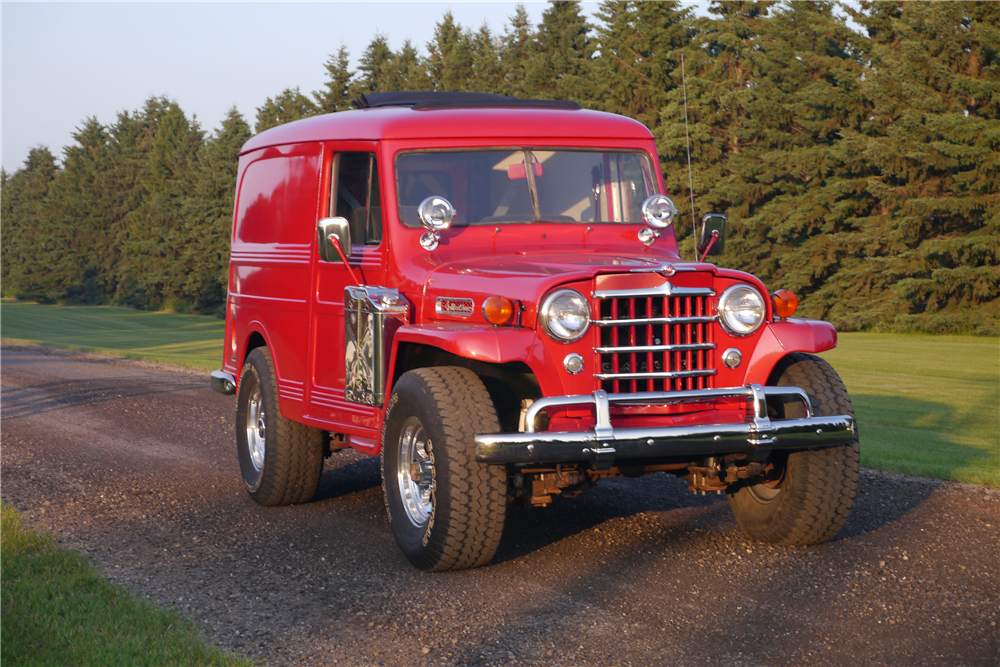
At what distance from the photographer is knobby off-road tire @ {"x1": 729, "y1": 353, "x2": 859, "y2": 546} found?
5695mm

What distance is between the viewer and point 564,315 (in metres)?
5.27

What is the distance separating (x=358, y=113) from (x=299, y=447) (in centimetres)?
245

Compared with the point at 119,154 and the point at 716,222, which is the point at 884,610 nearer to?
the point at 716,222

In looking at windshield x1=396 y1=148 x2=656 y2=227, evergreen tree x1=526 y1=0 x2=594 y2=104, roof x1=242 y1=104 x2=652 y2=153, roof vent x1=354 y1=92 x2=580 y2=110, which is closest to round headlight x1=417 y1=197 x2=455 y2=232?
windshield x1=396 y1=148 x2=656 y2=227

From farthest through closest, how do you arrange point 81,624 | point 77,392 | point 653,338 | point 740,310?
1. point 77,392
2. point 740,310
3. point 653,338
4. point 81,624

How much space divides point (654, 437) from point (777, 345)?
1104mm

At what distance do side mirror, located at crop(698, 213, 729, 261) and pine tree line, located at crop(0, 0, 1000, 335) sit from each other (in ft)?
49.4

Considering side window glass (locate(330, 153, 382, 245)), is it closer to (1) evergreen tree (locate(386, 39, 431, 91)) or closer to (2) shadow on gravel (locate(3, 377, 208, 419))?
(2) shadow on gravel (locate(3, 377, 208, 419))

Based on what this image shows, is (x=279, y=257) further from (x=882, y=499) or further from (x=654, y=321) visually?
(x=882, y=499)

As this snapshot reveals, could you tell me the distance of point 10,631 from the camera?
4594mm

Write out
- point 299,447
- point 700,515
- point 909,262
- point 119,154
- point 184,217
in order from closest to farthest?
point 700,515
point 299,447
point 909,262
point 184,217
point 119,154

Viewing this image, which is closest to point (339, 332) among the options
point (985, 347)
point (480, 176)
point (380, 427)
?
point (380, 427)

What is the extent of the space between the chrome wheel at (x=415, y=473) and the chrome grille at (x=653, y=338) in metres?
1.08

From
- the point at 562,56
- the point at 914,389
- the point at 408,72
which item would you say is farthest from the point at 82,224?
the point at 914,389
